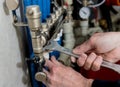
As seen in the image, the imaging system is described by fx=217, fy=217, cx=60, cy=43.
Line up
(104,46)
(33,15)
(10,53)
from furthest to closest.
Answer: (104,46) < (10,53) < (33,15)

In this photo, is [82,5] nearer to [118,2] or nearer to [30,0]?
[118,2]

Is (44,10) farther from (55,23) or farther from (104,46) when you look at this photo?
(104,46)

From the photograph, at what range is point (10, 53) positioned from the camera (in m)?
0.62

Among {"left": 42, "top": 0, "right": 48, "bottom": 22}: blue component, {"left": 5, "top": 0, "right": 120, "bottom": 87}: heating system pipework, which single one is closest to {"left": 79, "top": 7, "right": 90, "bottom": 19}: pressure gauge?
{"left": 5, "top": 0, "right": 120, "bottom": 87}: heating system pipework

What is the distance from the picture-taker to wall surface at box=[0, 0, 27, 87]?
1.84 feet

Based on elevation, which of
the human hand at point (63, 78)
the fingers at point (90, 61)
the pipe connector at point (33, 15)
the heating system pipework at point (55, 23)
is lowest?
the human hand at point (63, 78)

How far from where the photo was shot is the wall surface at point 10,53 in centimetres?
56

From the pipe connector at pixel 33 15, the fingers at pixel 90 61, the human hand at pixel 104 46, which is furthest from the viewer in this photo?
the human hand at pixel 104 46

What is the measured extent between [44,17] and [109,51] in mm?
308

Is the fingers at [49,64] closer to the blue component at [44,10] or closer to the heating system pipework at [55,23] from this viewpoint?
the heating system pipework at [55,23]

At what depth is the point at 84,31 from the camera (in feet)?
3.13

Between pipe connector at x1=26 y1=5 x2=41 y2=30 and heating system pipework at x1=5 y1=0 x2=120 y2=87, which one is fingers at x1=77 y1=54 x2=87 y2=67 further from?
pipe connector at x1=26 y1=5 x2=41 y2=30

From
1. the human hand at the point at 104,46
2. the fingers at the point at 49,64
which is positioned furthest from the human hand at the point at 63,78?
the human hand at the point at 104,46

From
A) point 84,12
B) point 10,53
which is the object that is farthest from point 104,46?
point 10,53
